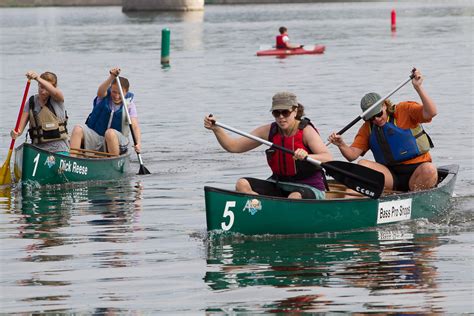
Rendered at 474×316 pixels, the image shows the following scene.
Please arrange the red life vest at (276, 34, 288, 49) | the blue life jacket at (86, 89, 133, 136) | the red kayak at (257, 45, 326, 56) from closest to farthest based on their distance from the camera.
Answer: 1. the blue life jacket at (86, 89, 133, 136)
2. the red life vest at (276, 34, 288, 49)
3. the red kayak at (257, 45, 326, 56)

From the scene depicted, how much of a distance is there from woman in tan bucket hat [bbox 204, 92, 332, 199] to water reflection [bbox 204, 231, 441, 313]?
1.67ft

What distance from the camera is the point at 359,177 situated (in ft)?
41.5

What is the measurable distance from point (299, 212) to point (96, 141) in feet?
19.2

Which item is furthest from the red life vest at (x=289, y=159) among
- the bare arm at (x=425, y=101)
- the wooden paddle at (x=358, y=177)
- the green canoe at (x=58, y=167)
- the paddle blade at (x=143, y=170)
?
the paddle blade at (x=143, y=170)

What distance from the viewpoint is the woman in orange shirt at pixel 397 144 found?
13.2 meters

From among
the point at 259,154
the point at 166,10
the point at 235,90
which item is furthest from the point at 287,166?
the point at 166,10

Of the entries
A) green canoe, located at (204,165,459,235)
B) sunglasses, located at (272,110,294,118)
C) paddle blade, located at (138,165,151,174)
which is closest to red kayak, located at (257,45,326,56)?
paddle blade, located at (138,165,151,174)

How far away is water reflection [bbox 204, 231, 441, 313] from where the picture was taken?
998 centimetres

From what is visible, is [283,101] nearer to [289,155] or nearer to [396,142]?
[289,155]

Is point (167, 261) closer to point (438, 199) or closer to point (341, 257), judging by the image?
point (341, 257)

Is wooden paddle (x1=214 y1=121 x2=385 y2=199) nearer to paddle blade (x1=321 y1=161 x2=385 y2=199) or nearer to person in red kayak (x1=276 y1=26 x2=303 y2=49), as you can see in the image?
paddle blade (x1=321 y1=161 x2=385 y2=199)

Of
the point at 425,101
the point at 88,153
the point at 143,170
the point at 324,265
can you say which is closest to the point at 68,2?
the point at 143,170

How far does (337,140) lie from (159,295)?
143 inches

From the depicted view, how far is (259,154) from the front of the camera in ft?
66.6
